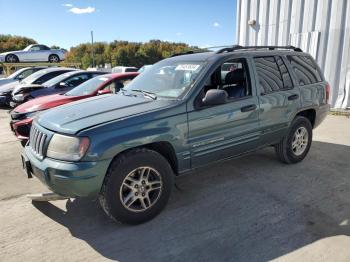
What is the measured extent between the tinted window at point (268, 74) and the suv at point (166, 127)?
15 mm

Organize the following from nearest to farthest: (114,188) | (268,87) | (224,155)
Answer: (114,188) → (224,155) → (268,87)

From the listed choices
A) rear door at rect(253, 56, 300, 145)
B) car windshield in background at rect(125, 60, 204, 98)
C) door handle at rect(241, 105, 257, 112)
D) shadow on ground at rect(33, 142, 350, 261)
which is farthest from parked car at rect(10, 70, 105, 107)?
door handle at rect(241, 105, 257, 112)

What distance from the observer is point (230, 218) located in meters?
3.59

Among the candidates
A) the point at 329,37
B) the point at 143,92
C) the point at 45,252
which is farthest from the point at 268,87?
the point at 329,37

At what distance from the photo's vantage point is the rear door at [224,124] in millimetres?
3764

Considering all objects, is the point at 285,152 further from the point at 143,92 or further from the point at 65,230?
the point at 65,230

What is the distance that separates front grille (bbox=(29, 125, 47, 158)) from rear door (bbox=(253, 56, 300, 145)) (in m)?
2.77

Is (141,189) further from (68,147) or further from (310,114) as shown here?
(310,114)

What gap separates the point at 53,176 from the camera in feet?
10.2

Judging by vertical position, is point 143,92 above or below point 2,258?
above

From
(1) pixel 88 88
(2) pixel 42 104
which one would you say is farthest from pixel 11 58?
(2) pixel 42 104

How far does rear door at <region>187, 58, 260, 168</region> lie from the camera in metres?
3.76

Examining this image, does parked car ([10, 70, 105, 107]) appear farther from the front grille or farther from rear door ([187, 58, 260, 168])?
rear door ([187, 58, 260, 168])

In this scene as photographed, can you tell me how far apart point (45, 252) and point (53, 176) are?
2.33ft
